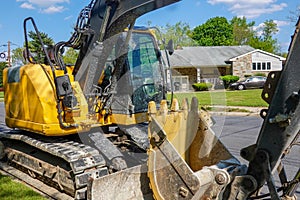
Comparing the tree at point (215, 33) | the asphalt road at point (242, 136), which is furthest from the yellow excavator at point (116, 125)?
the tree at point (215, 33)

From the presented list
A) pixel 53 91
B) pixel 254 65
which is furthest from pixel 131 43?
pixel 254 65

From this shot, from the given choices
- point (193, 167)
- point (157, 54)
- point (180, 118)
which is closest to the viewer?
point (180, 118)

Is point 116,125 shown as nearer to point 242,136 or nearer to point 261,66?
point 242,136

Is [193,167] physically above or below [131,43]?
below

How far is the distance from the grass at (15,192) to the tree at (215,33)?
203 feet

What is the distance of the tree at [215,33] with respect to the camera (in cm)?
6588

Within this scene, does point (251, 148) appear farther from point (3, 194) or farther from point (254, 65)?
point (254, 65)

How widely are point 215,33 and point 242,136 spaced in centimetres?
6034

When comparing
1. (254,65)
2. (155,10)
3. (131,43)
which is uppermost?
(155,10)

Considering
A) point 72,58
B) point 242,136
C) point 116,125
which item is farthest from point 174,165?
point 242,136

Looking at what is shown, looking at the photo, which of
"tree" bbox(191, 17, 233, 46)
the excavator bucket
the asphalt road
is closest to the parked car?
the asphalt road

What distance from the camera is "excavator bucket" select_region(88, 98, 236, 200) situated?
10.5ft

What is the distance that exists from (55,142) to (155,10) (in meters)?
2.67

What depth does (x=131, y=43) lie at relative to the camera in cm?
574
